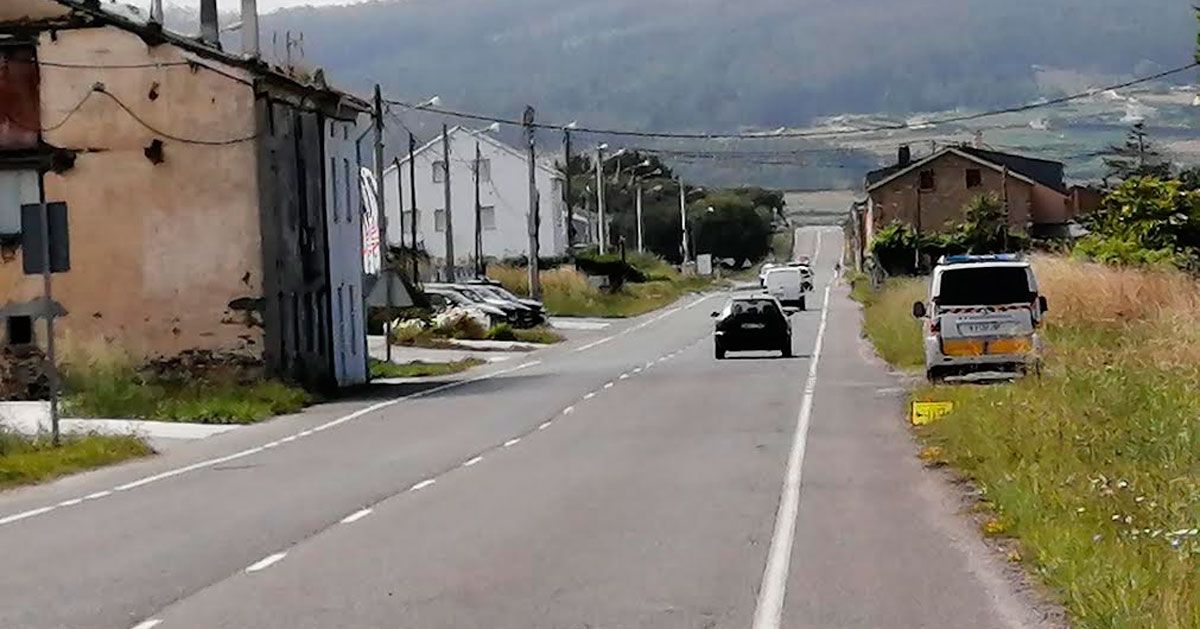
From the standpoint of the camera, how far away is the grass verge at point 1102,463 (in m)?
12.2

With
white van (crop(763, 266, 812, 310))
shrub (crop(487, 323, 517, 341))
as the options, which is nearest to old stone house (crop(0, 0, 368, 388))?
shrub (crop(487, 323, 517, 341))

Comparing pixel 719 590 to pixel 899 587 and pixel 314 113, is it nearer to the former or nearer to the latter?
pixel 899 587

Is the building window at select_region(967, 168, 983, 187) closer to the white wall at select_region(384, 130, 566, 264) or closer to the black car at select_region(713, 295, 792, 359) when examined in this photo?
the white wall at select_region(384, 130, 566, 264)

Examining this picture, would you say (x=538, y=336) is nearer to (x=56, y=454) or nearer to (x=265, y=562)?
(x=56, y=454)

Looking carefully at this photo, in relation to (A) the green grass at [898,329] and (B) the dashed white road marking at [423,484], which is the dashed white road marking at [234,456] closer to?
(B) the dashed white road marking at [423,484]

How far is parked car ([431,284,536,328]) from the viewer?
75438 millimetres

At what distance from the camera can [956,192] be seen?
125 meters

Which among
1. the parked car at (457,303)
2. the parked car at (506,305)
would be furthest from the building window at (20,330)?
the parked car at (506,305)

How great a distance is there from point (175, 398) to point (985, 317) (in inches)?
541

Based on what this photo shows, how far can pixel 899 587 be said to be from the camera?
531 inches

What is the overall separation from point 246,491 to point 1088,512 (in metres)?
9.40

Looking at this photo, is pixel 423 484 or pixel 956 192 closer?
pixel 423 484

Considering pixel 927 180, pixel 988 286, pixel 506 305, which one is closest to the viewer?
pixel 988 286

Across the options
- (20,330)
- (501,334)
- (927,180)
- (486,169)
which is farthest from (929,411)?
(486,169)
